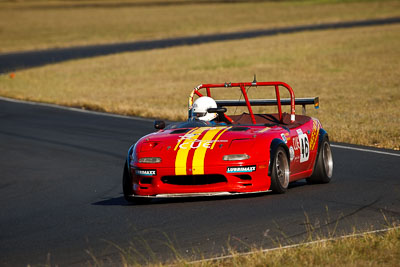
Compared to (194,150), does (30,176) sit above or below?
below

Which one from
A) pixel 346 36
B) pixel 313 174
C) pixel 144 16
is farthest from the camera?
A: pixel 144 16

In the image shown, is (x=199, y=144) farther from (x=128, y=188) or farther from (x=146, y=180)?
(x=128, y=188)

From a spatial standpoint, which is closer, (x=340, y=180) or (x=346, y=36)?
(x=340, y=180)

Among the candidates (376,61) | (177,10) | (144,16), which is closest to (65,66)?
(376,61)

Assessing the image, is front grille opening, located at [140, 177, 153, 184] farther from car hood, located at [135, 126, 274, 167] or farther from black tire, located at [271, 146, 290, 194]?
black tire, located at [271, 146, 290, 194]

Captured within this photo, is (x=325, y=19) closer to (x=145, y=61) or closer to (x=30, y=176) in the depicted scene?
(x=145, y=61)

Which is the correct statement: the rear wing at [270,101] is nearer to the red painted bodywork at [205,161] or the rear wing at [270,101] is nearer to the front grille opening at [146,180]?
the red painted bodywork at [205,161]

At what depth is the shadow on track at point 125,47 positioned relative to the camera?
45.1 metres

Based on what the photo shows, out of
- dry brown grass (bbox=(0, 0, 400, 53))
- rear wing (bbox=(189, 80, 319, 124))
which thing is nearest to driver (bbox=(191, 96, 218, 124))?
rear wing (bbox=(189, 80, 319, 124))

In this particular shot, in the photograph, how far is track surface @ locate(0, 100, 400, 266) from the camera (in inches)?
287

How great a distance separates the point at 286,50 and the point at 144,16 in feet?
133

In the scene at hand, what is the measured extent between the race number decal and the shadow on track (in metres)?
31.0

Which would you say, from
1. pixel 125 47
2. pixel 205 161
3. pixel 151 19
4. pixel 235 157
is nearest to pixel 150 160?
pixel 205 161

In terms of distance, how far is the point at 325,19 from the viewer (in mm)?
65438
